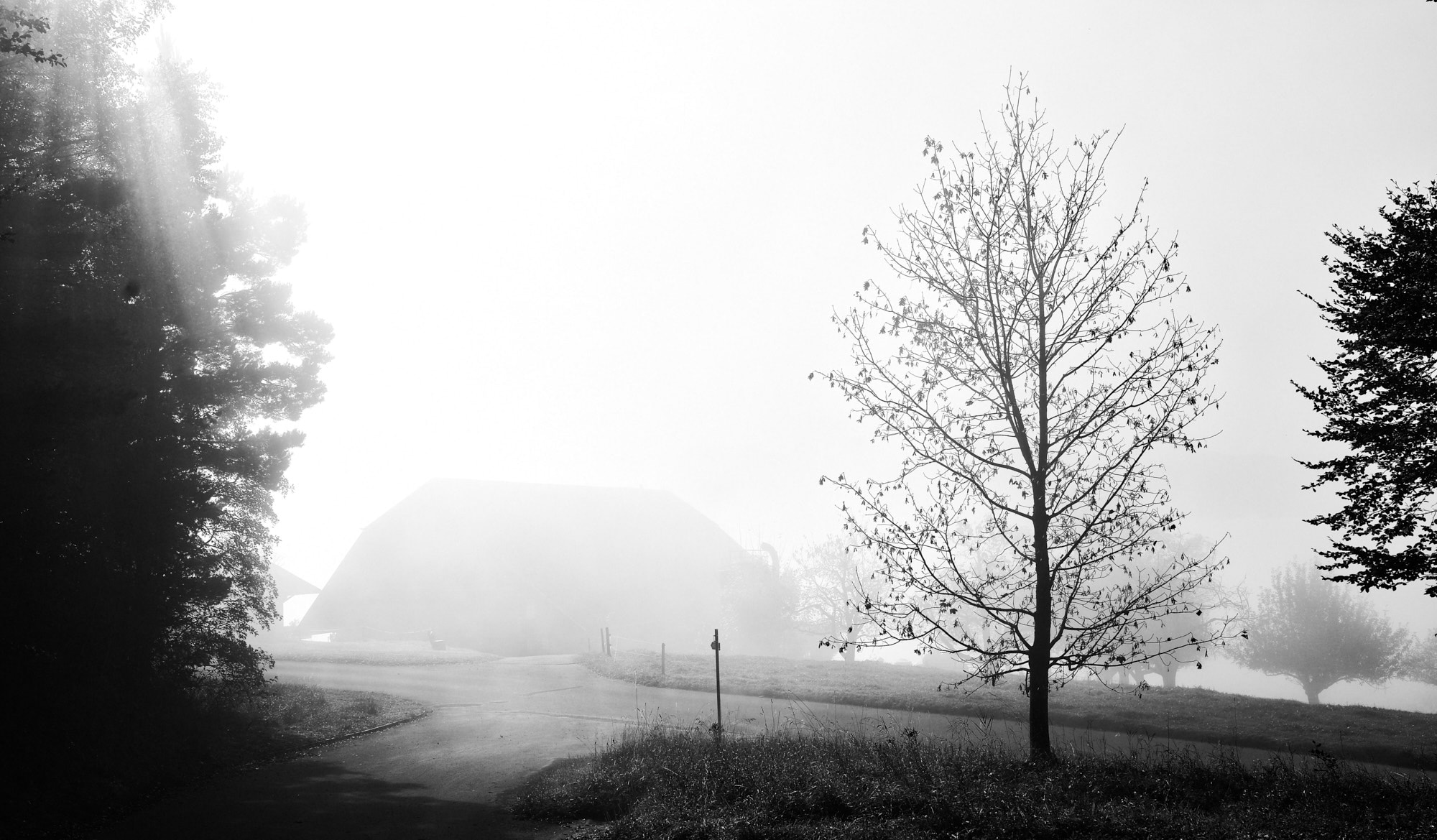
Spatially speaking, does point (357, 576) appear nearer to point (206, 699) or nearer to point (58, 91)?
point (206, 699)

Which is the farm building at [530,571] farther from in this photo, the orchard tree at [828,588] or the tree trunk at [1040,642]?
the tree trunk at [1040,642]

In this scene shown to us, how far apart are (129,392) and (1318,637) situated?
176ft

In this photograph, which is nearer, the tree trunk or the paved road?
the tree trunk

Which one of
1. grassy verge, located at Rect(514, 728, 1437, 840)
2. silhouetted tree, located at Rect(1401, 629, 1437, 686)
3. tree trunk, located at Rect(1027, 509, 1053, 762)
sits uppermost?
tree trunk, located at Rect(1027, 509, 1053, 762)

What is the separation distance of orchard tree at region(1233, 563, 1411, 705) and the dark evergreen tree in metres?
48.6

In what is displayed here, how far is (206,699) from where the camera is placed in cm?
1609

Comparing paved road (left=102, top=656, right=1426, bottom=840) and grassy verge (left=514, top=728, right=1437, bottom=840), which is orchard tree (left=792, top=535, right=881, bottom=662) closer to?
paved road (left=102, top=656, right=1426, bottom=840)

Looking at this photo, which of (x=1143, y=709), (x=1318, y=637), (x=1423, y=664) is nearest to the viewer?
(x=1143, y=709)

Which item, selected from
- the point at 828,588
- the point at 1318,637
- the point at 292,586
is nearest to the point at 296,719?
the point at 828,588

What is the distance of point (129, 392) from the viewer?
12930mm

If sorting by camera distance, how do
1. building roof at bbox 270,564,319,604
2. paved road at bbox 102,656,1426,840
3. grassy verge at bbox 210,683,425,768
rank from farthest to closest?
building roof at bbox 270,564,319,604
grassy verge at bbox 210,683,425,768
paved road at bbox 102,656,1426,840

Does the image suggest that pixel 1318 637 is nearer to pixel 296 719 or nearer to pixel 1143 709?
pixel 1143 709

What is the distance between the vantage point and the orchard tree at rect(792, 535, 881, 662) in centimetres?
5391

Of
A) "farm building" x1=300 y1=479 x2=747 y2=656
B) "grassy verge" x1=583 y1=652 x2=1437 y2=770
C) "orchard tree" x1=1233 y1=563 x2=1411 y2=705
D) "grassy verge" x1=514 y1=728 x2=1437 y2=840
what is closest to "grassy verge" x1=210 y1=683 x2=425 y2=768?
"grassy verge" x1=514 y1=728 x2=1437 y2=840
